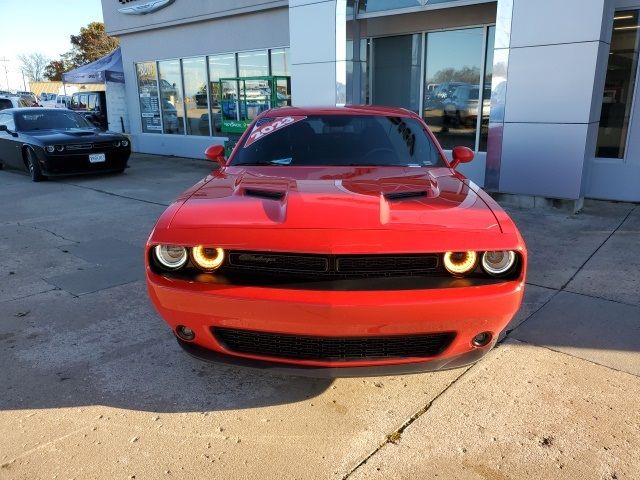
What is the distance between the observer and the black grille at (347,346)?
2314mm

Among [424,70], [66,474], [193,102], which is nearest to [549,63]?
[424,70]

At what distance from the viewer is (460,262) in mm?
2371

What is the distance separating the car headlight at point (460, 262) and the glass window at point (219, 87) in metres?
10.6

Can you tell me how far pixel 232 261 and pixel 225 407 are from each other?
84cm

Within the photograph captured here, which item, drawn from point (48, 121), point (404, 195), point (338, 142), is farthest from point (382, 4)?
point (404, 195)

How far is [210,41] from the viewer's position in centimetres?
1288

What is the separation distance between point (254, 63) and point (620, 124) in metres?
8.23

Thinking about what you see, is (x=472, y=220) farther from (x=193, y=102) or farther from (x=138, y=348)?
(x=193, y=102)

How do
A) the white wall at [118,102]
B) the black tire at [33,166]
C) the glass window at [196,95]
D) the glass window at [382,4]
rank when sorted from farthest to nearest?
the white wall at [118,102], the glass window at [196,95], the black tire at [33,166], the glass window at [382,4]

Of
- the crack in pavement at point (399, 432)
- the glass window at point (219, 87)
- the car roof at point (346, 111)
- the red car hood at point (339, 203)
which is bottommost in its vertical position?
the crack in pavement at point (399, 432)

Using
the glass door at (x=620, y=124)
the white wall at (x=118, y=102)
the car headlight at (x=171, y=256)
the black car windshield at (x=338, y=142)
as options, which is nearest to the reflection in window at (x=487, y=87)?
the glass door at (x=620, y=124)

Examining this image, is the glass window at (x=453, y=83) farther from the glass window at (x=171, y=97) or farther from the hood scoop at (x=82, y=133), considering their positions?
the glass window at (x=171, y=97)

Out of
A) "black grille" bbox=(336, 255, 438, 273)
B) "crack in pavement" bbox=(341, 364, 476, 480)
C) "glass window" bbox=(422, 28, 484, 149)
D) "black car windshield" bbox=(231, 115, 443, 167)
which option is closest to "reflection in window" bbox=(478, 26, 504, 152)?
"glass window" bbox=(422, 28, 484, 149)

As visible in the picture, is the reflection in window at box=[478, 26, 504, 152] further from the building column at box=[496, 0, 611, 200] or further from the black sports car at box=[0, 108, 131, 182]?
the black sports car at box=[0, 108, 131, 182]
